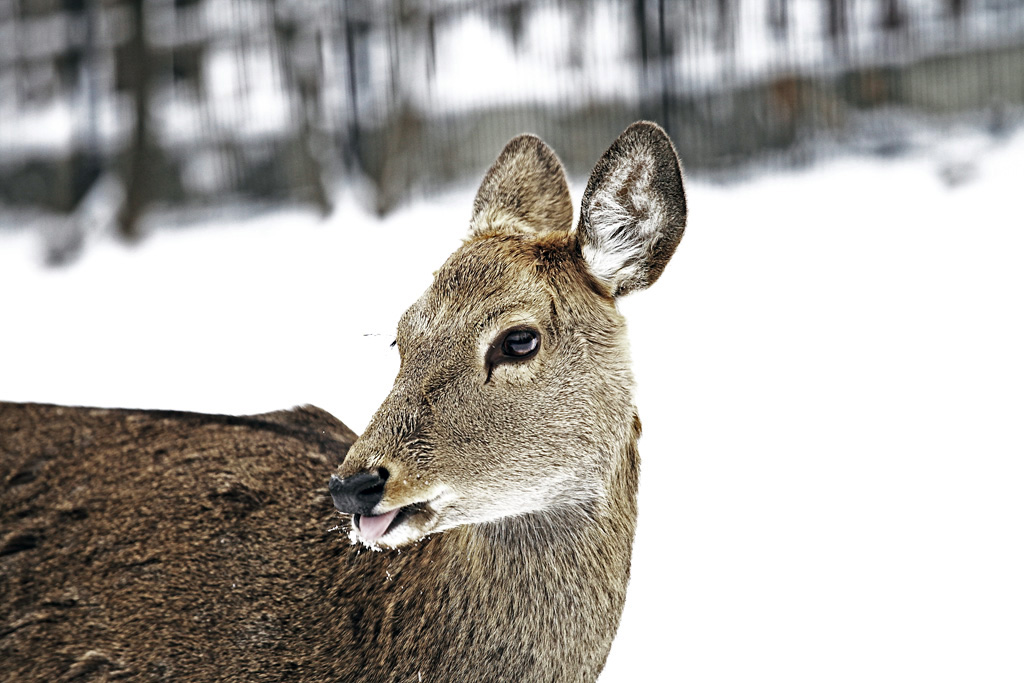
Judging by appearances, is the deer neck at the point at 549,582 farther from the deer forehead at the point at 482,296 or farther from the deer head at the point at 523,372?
the deer forehead at the point at 482,296

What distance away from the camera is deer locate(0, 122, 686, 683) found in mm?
3016

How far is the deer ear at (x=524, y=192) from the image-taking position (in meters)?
3.73

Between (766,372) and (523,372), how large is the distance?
14.8ft

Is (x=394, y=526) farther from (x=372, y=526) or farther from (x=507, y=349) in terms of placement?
(x=507, y=349)

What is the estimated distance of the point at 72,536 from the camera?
3494 millimetres

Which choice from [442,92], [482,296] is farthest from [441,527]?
[442,92]

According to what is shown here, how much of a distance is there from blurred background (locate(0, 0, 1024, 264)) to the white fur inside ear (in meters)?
8.15

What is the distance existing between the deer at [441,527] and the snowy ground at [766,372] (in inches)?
23.9

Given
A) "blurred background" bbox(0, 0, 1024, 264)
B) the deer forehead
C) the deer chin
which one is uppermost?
"blurred background" bbox(0, 0, 1024, 264)

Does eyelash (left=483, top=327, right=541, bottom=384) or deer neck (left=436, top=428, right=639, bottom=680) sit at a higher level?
eyelash (left=483, top=327, right=541, bottom=384)

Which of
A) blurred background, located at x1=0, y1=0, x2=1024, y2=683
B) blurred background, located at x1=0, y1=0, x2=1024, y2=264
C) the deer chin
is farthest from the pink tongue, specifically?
blurred background, located at x1=0, y1=0, x2=1024, y2=264

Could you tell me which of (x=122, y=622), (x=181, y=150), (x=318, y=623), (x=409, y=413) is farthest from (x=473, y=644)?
(x=181, y=150)

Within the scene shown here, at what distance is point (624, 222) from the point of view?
10.5ft

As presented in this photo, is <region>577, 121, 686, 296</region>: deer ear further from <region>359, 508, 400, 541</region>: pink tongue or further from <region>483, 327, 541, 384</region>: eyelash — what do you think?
<region>359, 508, 400, 541</region>: pink tongue
